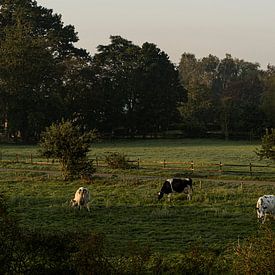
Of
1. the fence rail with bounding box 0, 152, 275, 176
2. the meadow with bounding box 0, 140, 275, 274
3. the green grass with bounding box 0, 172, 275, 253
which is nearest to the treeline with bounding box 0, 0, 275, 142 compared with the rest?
the fence rail with bounding box 0, 152, 275, 176

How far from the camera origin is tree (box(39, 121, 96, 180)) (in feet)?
118

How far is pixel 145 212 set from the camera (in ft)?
77.8

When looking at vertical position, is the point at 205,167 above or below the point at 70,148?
below

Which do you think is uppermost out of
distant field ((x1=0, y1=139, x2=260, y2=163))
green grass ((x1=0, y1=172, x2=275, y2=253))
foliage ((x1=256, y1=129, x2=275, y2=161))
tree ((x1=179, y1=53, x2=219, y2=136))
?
tree ((x1=179, y1=53, x2=219, y2=136))

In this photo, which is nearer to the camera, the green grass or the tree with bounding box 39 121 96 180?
the green grass

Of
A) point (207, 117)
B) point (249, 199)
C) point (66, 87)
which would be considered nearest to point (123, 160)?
point (249, 199)

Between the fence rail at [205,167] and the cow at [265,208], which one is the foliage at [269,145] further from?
the cow at [265,208]

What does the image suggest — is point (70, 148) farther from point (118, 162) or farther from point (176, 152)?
point (176, 152)

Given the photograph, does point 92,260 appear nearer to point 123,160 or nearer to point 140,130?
point 123,160

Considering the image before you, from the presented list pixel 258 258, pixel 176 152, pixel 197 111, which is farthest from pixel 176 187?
pixel 197 111

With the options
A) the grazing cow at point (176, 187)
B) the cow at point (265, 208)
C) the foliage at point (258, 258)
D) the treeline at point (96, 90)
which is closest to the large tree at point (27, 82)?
the treeline at point (96, 90)

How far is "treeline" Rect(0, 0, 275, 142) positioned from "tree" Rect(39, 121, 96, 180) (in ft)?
140

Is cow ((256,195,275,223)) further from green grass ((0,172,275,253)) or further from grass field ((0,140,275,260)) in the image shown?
green grass ((0,172,275,253))

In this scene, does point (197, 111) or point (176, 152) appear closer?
point (176, 152)
